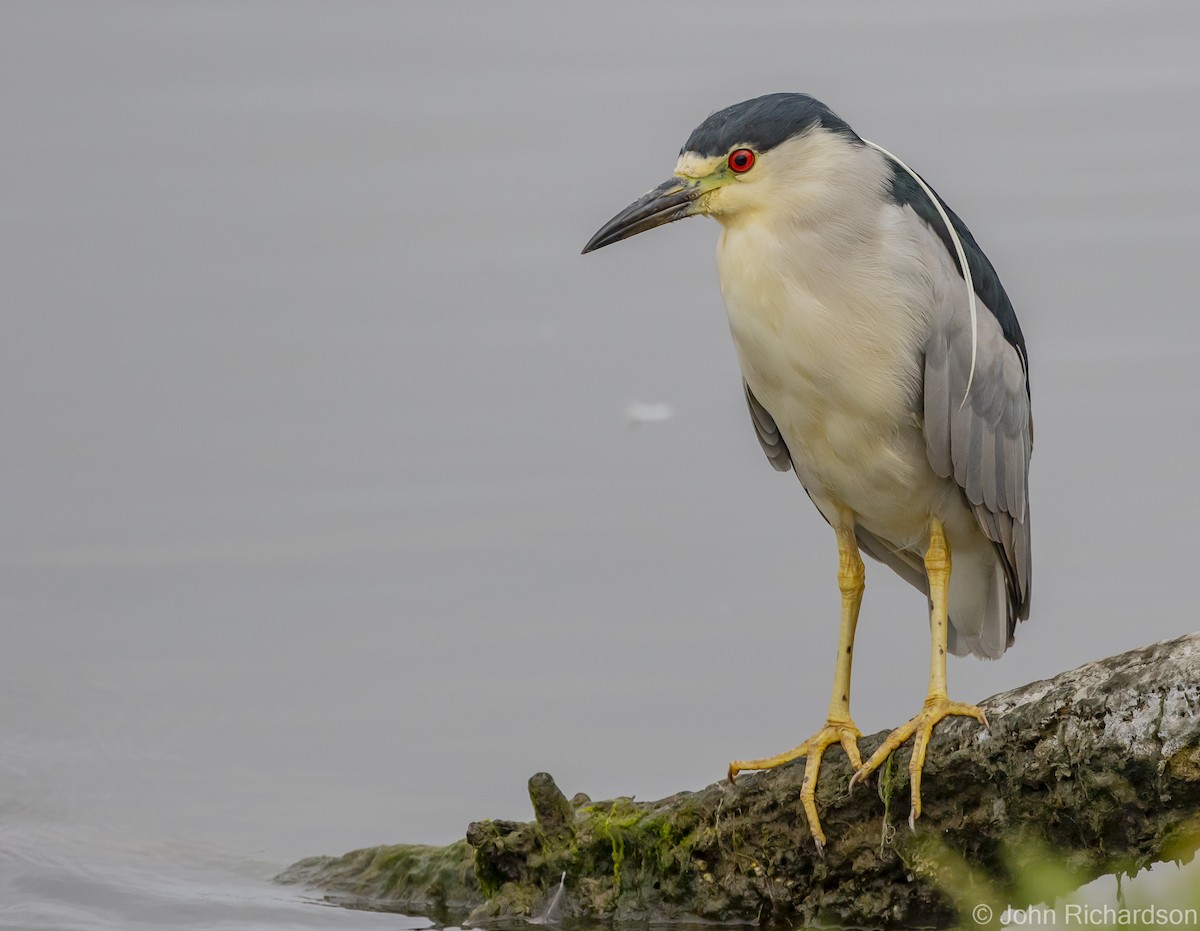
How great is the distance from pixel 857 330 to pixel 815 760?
3.49 feet

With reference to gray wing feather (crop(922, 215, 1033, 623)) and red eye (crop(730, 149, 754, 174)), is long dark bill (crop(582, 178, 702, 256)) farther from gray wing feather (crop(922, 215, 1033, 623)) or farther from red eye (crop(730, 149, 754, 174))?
gray wing feather (crop(922, 215, 1033, 623))

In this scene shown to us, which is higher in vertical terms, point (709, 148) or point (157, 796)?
point (709, 148)

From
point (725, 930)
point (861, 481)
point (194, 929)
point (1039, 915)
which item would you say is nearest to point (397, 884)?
point (194, 929)

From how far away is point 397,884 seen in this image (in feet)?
15.5

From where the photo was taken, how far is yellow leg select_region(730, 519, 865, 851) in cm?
396

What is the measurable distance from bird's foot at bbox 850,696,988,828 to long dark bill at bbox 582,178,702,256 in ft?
4.56

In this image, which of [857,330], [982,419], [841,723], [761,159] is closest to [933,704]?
[841,723]

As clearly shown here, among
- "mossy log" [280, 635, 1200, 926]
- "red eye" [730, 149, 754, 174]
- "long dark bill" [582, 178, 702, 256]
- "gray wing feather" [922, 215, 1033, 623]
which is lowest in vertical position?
"mossy log" [280, 635, 1200, 926]

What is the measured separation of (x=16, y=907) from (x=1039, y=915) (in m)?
3.02

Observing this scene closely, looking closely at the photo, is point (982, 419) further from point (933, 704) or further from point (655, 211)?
point (655, 211)

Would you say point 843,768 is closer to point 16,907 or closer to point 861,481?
point 861,481

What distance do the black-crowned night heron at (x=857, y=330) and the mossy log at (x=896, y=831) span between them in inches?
3.7

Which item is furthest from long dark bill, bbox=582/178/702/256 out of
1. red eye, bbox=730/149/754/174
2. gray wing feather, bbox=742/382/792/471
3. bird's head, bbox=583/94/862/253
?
gray wing feather, bbox=742/382/792/471

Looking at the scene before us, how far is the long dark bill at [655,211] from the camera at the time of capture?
4199mm
